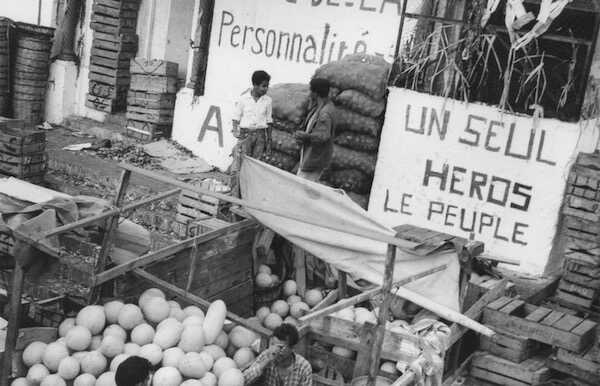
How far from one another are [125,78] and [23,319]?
8.59m

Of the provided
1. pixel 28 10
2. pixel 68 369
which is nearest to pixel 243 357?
pixel 68 369

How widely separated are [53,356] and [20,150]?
6.15 meters

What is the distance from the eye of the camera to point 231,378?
5.26m

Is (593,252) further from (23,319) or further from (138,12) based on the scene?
(138,12)

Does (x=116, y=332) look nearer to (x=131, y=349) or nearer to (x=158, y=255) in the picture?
(x=131, y=349)

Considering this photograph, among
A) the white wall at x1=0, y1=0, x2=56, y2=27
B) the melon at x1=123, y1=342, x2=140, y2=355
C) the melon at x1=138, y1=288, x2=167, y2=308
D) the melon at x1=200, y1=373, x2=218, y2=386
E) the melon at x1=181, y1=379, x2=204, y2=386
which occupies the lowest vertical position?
the melon at x1=200, y1=373, x2=218, y2=386

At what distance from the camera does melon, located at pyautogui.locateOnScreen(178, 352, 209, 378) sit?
5309 mm

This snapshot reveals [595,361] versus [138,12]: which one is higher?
[138,12]

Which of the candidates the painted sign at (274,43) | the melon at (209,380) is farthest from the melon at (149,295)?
the painted sign at (274,43)

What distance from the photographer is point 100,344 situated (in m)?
5.57

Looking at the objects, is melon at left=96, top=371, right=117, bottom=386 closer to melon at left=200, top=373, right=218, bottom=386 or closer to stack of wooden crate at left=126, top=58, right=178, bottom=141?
melon at left=200, top=373, right=218, bottom=386

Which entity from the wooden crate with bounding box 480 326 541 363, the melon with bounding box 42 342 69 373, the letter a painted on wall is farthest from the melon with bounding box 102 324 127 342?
the letter a painted on wall

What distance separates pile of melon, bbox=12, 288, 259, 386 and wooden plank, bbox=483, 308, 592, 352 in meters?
2.50

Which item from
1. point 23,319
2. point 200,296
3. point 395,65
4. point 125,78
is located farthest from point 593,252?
point 125,78
